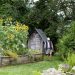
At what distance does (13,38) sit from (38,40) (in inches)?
185

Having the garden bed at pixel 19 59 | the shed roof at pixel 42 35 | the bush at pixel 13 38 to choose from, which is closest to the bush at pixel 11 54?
the garden bed at pixel 19 59

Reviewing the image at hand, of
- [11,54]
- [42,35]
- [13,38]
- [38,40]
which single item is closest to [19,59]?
[11,54]

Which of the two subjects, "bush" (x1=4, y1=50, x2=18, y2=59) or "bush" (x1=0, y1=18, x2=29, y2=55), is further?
"bush" (x1=0, y1=18, x2=29, y2=55)

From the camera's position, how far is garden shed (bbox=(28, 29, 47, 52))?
747 inches


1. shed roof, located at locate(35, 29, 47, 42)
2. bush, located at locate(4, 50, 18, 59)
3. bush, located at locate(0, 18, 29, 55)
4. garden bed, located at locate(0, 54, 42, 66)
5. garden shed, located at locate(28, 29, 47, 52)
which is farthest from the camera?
garden shed, located at locate(28, 29, 47, 52)

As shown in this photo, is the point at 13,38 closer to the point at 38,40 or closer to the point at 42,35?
the point at 42,35

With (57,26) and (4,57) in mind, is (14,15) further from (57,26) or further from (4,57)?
(4,57)

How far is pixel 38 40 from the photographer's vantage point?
1944 cm

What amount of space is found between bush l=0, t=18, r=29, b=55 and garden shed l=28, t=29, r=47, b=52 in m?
3.32

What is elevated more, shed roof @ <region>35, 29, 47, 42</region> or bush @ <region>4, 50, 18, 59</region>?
shed roof @ <region>35, 29, 47, 42</region>

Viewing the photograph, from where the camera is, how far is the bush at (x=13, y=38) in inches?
575

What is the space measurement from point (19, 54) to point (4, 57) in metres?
1.57

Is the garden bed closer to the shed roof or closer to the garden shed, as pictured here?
the shed roof

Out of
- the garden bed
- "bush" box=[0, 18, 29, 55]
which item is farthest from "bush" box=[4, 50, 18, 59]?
"bush" box=[0, 18, 29, 55]
